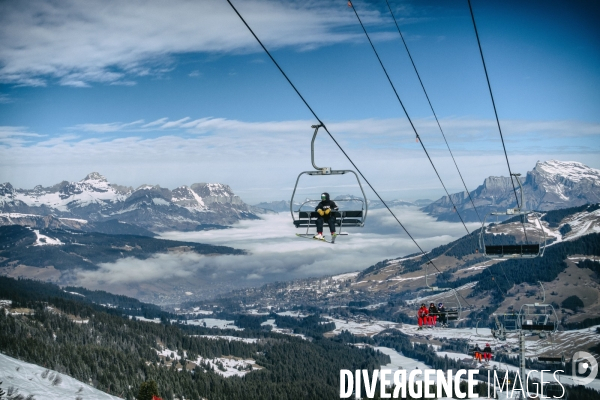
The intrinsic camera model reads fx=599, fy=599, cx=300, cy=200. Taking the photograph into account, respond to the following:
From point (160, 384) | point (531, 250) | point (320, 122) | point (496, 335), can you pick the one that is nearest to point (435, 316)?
point (496, 335)

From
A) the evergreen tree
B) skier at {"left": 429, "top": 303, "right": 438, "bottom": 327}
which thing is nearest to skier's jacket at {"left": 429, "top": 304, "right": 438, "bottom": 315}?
skier at {"left": 429, "top": 303, "right": 438, "bottom": 327}

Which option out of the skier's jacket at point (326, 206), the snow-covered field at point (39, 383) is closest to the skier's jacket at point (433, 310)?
the skier's jacket at point (326, 206)

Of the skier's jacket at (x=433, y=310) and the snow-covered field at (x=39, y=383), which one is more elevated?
the skier's jacket at (x=433, y=310)

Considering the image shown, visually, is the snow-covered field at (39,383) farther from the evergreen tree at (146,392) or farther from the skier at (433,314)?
the skier at (433,314)

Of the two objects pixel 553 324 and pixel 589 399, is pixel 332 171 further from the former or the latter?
pixel 589 399

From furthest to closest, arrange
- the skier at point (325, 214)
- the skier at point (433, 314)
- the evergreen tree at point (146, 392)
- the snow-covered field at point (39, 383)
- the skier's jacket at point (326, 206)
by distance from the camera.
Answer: the snow-covered field at point (39, 383) → the evergreen tree at point (146, 392) → the skier at point (433, 314) → the skier's jacket at point (326, 206) → the skier at point (325, 214)

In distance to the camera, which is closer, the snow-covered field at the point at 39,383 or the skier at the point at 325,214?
the skier at the point at 325,214

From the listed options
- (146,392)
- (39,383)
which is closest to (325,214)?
(146,392)

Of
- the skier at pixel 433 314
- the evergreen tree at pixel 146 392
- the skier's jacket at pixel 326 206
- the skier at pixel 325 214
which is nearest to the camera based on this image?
the skier at pixel 325 214
